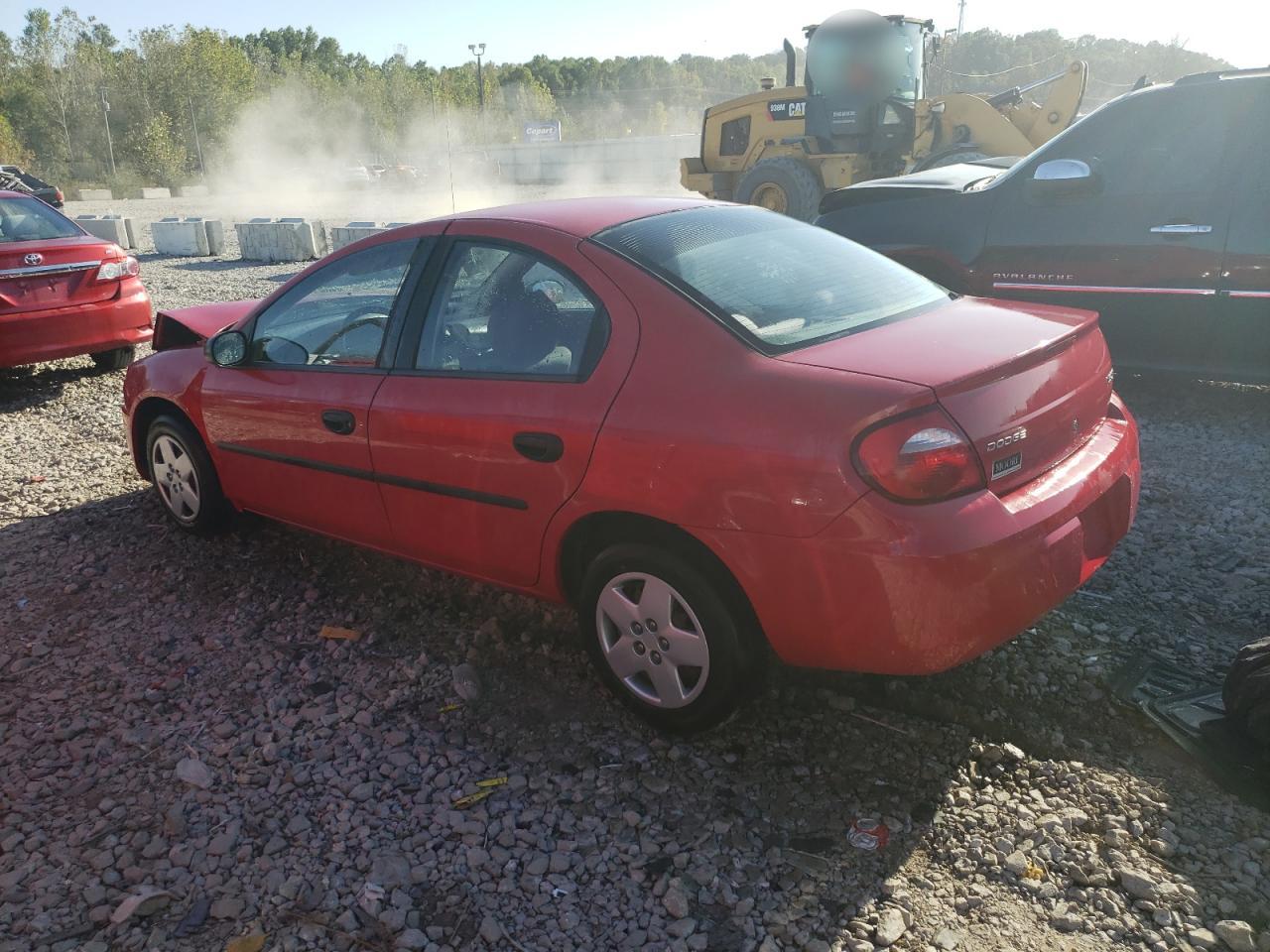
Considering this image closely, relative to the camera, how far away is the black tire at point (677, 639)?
2838 mm

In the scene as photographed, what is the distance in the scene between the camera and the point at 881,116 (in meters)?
13.4

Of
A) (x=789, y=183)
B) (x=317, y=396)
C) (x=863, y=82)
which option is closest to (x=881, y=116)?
(x=863, y=82)

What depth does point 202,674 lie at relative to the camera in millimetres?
3623

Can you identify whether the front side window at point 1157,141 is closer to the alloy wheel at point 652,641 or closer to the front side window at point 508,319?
the front side window at point 508,319

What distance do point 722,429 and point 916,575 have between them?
630mm

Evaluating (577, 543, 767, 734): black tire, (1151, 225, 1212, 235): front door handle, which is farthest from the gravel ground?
(1151, 225, 1212, 235): front door handle

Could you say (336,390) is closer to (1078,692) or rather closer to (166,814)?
(166,814)

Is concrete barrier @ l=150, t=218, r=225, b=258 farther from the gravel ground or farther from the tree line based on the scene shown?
the tree line

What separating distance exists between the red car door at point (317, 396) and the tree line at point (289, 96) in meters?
48.1

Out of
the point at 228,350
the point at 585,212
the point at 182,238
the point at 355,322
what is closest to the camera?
the point at 585,212

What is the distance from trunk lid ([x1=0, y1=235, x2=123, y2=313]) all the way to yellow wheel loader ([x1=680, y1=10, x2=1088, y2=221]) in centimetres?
887

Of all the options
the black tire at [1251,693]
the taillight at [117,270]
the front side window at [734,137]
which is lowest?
the black tire at [1251,693]

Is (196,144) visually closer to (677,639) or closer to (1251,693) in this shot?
(677,639)

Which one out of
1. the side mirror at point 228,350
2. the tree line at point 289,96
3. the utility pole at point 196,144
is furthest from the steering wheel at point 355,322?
the utility pole at point 196,144
